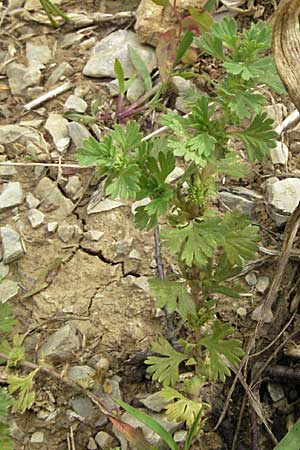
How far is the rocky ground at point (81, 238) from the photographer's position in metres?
2.07

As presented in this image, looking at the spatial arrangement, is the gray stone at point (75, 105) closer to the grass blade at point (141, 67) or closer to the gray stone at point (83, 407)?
the grass blade at point (141, 67)

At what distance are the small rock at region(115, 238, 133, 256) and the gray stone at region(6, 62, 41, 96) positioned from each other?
76cm

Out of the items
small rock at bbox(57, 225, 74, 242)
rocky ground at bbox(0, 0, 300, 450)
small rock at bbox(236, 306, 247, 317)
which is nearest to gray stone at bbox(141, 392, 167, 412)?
rocky ground at bbox(0, 0, 300, 450)

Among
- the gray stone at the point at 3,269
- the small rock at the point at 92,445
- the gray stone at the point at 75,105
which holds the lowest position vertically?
the small rock at the point at 92,445

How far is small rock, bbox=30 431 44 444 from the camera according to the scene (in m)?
2.01

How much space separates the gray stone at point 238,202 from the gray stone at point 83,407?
73 cm

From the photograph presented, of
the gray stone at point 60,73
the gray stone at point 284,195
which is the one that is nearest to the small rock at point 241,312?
the gray stone at point 284,195

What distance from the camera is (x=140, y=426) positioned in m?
2.01

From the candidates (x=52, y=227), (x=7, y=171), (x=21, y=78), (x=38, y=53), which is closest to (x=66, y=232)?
(x=52, y=227)

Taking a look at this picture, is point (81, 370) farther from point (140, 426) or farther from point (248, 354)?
point (248, 354)

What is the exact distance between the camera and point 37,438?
201 cm

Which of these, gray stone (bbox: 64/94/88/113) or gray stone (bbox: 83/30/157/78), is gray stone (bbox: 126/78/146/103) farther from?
gray stone (bbox: 64/94/88/113)

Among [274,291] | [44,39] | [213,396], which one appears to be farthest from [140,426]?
[44,39]

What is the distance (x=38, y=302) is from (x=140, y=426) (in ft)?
1.60
